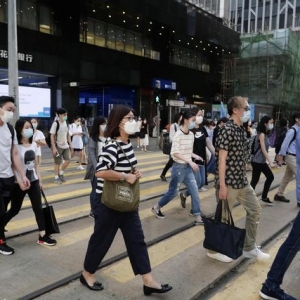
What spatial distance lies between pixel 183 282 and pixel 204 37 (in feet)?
83.7

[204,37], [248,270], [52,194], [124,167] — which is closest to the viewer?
[124,167]

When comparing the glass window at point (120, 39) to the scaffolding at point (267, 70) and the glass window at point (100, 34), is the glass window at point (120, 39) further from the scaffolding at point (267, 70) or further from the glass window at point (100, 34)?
the scaffolding at point (267, 70)

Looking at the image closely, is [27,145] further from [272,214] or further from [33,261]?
[272,214]

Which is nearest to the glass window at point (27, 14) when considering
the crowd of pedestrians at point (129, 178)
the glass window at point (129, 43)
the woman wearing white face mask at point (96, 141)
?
the glass window at point (129, 43)

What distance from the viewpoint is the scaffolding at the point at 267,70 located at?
33062mm

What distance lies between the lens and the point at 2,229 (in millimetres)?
4164

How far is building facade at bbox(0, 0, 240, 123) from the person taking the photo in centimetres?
1861

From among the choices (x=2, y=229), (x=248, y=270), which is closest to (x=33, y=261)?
(x=2, y=229)

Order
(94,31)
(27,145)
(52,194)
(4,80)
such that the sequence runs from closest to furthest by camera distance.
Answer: (27,145)
(52,194)
(4,80)
(94,31)

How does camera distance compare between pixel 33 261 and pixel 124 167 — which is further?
pixel 33 261

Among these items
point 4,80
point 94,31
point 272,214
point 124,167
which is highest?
point 94,31

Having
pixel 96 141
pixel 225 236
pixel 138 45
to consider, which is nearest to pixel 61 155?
pixel 96 141

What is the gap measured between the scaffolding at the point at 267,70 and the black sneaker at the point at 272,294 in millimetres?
31810

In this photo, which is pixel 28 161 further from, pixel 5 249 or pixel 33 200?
pixel 5 249
